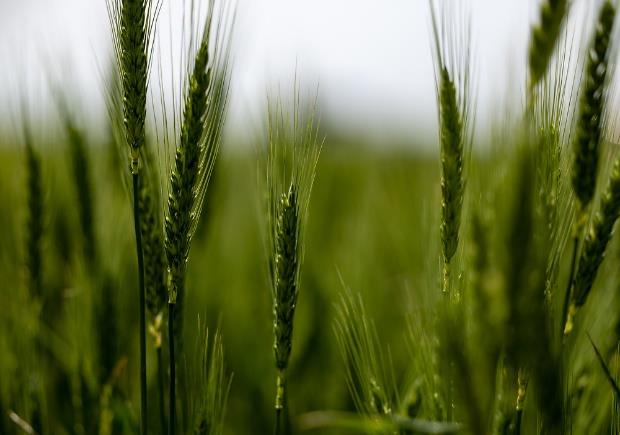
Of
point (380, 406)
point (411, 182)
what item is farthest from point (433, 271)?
point (411, 182)

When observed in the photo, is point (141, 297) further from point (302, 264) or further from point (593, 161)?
point (593, 161)

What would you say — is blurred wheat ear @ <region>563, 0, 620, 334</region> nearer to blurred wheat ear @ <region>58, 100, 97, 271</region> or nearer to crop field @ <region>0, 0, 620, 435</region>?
crop field @ <region>0, 0, 620, 435</region>

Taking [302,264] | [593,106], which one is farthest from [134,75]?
[593,106]

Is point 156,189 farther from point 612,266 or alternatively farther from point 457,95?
point 612,266

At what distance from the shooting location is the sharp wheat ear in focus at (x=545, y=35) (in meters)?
0.58

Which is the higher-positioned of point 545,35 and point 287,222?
point 545,35

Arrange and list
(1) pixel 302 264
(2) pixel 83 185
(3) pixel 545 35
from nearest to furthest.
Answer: (3) pixel 545 35 → (1) pixel 302 264 → (2) pixel 83 185

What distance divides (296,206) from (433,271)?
0.25 m

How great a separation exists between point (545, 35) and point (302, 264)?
417 millimetres

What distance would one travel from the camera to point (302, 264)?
0.82 m

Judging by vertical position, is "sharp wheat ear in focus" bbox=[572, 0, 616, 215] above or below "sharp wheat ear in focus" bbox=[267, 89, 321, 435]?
above

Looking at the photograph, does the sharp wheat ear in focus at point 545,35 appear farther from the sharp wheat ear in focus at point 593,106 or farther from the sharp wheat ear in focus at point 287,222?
the sharp wheat ear in focus at point 287,222

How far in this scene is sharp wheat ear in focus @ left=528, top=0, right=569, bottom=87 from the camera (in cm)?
58

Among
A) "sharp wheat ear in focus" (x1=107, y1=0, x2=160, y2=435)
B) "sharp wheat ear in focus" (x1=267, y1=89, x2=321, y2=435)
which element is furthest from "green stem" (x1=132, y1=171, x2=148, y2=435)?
"sharp wheat ear in focus" (x1=267, y1=89, x2=321, y2=435)
